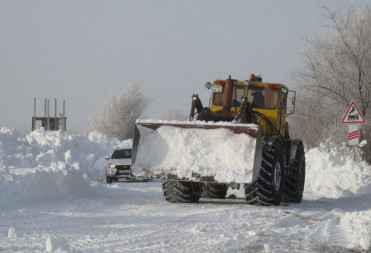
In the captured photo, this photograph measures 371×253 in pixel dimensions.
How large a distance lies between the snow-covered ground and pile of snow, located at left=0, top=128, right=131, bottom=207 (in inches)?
1.3

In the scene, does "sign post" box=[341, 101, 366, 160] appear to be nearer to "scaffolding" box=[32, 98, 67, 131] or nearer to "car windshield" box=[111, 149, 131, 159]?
"car windshield" box=[111, 149, 131, 159]

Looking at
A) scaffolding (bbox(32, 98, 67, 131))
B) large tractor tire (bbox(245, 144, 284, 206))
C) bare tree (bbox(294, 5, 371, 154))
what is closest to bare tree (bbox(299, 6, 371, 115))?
bare tree (bbox(294, 5, 371, 154))

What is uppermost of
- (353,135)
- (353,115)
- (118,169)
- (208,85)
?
(208,85)

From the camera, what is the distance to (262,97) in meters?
15.4

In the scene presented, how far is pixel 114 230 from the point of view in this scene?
9438 mm

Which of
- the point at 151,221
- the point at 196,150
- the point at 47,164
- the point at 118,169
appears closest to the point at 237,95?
the point at 196,150

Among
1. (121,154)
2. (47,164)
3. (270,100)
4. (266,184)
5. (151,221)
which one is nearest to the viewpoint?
(151,221)

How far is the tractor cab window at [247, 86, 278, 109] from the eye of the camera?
→ 50.4 ft

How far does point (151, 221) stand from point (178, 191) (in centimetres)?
366

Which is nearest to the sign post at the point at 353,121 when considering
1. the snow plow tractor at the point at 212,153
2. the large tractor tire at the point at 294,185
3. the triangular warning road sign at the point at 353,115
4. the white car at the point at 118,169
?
the triangular warning road sign at the point at 353,115

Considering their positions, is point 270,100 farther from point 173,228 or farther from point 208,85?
point 173,228

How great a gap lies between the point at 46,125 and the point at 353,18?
3370 cm

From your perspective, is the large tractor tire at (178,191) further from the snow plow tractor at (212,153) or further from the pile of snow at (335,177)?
the pile of snow at (335,177)

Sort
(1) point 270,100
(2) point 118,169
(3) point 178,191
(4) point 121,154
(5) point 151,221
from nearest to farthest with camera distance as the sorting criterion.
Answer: (5) point 151,221, (3) point 178,191, (1) point 270,100, (2) point 118,169, (4) point 121,154
